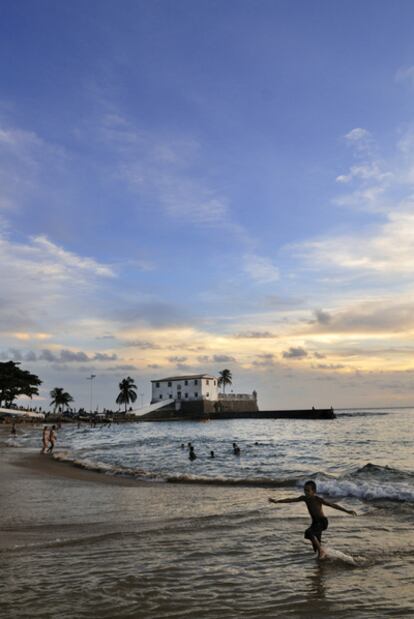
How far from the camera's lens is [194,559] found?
7727mm

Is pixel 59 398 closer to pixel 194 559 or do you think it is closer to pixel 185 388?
pixel 185 388

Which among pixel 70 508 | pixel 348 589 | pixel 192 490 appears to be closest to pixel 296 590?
pixel 348 589

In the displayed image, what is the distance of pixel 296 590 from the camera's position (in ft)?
20.9

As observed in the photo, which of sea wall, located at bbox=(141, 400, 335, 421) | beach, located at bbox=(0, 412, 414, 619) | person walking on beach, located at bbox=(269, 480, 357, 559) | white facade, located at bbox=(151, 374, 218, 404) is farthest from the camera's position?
white facade, located at bbox=(151, 374, 218, 404)

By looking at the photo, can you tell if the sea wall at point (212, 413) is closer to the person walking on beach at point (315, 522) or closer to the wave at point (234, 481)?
the wave at point (234, 481)

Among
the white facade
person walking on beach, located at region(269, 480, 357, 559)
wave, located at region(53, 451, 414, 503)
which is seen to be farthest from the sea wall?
person walking on beach, located at region(269, 480, 357, 559)

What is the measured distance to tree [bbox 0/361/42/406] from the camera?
276ft

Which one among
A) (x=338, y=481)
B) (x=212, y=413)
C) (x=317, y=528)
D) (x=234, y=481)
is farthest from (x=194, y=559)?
(x=212, y=413)

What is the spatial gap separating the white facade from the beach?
96.5 m

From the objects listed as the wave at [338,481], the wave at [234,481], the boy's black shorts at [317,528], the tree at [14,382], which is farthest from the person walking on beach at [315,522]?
the tree at [14,382]

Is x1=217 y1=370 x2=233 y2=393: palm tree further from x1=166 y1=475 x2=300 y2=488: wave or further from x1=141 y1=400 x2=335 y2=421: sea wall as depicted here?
x1=166 y1=475 x2=300 y2=488: wave

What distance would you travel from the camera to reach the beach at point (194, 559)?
229 inches

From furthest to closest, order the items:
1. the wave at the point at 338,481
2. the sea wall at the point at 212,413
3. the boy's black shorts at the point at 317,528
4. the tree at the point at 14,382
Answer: the sea wall at the point at 212,413 < the tree at the point at 14,382 < the wave at the point at 338,481 < the boy's black shorts at the point at 317,528

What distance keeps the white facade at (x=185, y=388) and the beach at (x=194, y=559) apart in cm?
9653
